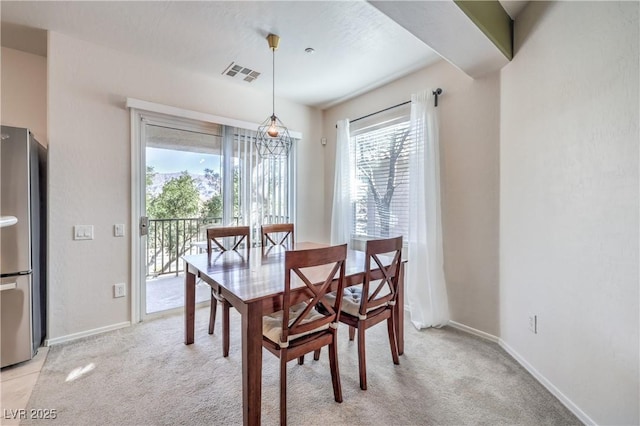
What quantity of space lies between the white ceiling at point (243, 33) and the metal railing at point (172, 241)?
5.63 ft

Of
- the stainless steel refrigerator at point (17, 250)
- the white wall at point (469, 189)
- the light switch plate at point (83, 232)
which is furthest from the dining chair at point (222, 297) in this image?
the white wall at point (469, 189)

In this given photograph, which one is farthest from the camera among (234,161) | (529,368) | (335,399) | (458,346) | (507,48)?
(234,161)

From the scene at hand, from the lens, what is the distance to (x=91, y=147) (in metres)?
2.51

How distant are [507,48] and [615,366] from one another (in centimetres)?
220

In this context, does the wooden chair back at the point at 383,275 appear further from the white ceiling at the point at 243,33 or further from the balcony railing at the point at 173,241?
the balcony railing at the point at 173,241

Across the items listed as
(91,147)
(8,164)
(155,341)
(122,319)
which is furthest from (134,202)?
(155,341)

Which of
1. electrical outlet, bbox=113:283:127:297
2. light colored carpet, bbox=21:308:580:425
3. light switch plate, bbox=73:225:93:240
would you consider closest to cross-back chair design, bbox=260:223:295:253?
light colored carpet, bbox=21:308:580:425

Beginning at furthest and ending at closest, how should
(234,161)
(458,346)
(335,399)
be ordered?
(234,161) → (458,346) → (335,399)

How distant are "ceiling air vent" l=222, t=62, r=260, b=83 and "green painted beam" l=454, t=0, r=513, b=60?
2135mm

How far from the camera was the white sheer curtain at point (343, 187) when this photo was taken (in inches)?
145

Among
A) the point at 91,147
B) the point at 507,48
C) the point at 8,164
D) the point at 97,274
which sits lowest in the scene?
the point at 97,274

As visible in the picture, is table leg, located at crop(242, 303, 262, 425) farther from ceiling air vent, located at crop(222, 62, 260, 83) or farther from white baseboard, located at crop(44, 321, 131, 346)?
ceiling air vent, located at crop(222, 62, 260, 83)

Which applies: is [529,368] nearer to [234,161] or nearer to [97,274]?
[234,161]

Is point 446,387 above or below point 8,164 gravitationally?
below
